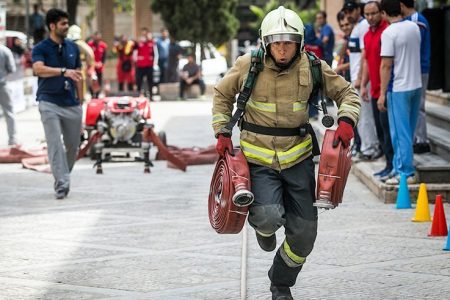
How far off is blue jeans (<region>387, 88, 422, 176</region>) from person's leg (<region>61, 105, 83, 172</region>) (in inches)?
133

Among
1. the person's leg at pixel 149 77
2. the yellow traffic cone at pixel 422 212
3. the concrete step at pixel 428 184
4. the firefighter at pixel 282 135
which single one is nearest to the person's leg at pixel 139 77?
the person's leg at pixel 149 77

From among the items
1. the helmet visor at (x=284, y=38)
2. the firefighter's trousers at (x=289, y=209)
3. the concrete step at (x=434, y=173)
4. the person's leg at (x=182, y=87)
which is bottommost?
the person's leg at (x=182, y=87)

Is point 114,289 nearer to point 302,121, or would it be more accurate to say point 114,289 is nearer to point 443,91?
point 302,121

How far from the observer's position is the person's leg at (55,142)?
13.5 m

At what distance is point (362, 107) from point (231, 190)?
27.3 ft

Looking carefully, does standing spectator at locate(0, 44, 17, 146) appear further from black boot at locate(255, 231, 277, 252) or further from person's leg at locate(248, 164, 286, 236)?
person's leg at locate(248, 164, 286, 236)

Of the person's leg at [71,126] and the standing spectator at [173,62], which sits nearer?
the person's leg at [71,126]

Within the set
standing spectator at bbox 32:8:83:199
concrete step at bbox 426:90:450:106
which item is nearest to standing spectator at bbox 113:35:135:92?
concrete step at bbox 426:90:450:106

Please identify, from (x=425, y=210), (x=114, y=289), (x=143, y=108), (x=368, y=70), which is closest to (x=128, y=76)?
(x=143, y=108)

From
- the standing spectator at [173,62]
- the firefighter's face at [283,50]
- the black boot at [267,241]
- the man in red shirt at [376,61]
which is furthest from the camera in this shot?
the standing spectator at [173,62]

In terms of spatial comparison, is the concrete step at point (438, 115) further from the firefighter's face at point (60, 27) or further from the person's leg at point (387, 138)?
the firefighter's face at point (60, 27)

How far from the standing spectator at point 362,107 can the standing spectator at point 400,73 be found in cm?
242

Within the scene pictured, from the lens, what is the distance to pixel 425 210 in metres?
11.5

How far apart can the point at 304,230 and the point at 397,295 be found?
0.98 m
